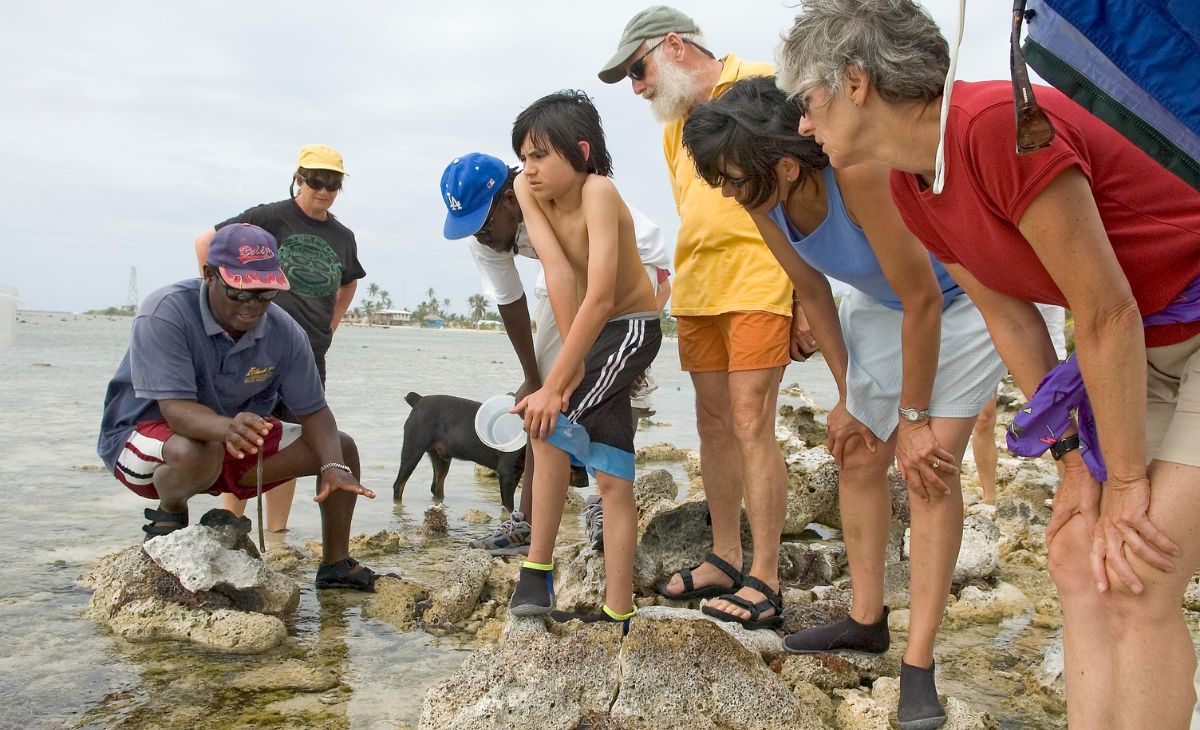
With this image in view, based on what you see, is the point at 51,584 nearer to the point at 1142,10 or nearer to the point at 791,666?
the point at 791,666

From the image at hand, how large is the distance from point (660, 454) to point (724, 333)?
17.0 feet

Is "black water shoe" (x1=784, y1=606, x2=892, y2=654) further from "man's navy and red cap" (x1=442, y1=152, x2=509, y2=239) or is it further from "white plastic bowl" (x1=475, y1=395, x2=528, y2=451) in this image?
"man's navy and red cap" (x1=442, y1=152, x2=509, y2=239)

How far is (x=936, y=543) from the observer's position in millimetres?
2721

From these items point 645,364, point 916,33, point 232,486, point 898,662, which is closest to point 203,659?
point 232,486

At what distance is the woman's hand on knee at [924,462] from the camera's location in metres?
2.67

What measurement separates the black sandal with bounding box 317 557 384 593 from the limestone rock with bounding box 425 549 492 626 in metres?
0.38

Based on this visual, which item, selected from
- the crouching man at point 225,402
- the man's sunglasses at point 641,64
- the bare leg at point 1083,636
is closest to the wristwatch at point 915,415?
the bare leg at point 1083,636

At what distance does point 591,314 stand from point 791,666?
1303 mm

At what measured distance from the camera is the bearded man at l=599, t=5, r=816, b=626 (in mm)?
3486

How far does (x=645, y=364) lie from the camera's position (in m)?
3.51

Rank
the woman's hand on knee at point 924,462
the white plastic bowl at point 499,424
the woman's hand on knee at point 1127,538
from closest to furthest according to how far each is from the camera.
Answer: the woman's hand on knee at point 1127,538 → the woman's hand on knee at point 924,462 → the white plastic bowl at point 499,424

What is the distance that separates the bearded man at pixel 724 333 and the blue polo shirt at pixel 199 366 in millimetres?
1709

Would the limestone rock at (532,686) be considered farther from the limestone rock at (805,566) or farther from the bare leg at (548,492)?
the limestone rock at (805,566)

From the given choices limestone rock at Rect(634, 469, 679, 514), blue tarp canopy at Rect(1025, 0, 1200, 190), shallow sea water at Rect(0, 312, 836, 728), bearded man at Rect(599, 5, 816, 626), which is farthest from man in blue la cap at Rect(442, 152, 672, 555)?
blue tarp canopy at Rect(1025, 0, 1200, 190)
